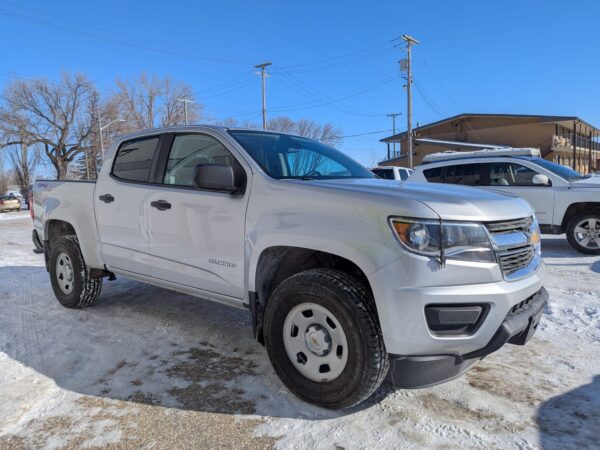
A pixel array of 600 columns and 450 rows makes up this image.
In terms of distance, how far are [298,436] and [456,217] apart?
60.0 inches

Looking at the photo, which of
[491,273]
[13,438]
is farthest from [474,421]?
[13,438]

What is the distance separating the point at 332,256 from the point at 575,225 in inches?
269

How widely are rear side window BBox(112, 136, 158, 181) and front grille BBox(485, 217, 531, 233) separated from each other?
291 cm

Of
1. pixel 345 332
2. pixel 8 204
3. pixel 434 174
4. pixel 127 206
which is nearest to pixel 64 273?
pixel 127 206

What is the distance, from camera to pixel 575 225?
8211 millimetres

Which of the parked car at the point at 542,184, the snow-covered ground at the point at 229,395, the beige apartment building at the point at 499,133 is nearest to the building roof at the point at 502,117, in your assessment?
the beige apartment building at the point at 499,133

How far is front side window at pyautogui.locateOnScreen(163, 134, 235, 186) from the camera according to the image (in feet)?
12.4

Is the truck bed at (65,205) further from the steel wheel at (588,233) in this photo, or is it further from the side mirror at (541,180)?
the steel wheel at (588,233)

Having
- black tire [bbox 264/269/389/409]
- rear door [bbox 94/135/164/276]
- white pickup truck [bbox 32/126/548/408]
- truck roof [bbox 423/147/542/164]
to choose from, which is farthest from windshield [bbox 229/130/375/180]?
truck roof [bbox 423/147/542/164]

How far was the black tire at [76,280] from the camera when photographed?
16.3 feet

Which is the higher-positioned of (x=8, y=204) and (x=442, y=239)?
(x=442, y=239)

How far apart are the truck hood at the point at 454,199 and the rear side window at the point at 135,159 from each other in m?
1.86

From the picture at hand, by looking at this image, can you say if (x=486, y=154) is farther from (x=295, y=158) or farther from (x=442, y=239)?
(x=442, y=239)

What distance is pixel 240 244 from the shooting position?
11.0 ft
